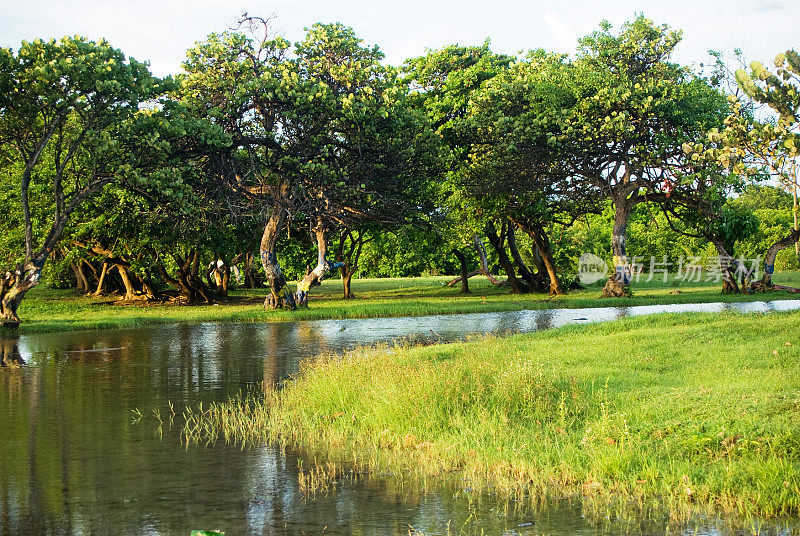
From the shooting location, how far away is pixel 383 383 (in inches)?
513

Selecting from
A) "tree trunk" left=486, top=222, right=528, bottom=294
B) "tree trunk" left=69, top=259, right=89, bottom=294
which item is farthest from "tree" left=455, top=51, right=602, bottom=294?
"tree trunk" left=69, top=259, right=89, bottom=294

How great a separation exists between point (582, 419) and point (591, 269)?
53.6 meters

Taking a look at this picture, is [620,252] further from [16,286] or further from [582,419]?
[582,419]

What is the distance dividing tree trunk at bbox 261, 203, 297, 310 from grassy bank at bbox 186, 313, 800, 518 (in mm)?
20833

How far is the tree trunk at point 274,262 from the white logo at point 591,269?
25.6m

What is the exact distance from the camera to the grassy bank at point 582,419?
8320 millimetres

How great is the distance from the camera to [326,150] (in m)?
34.8

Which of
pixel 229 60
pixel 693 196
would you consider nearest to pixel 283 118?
pixel 229 60

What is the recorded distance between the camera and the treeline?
28.4 meters

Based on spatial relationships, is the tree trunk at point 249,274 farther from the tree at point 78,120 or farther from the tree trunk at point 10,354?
the tree trunk at point 10,354

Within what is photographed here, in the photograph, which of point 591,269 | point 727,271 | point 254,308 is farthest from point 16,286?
point 591,269

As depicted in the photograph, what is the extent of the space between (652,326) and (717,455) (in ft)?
37.5

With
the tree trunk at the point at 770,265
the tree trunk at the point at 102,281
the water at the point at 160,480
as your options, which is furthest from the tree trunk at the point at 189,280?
the tree trunk at the point at 770,265

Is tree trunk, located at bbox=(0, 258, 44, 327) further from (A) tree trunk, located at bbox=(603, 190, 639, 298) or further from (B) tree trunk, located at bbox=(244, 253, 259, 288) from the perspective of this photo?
(A) tree trunk, located at bbox=(603, 190, 639, 298)
